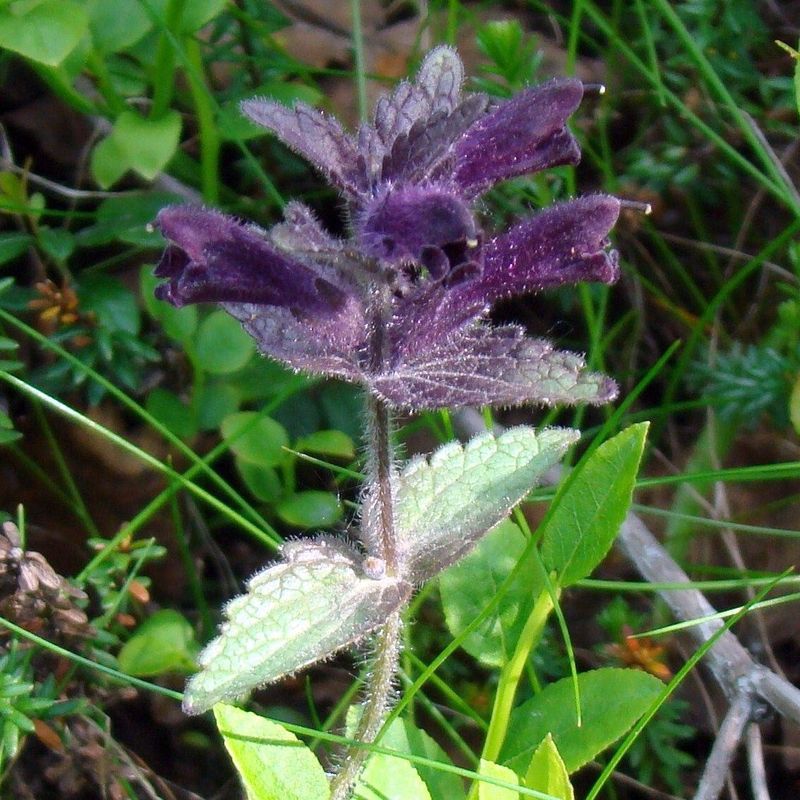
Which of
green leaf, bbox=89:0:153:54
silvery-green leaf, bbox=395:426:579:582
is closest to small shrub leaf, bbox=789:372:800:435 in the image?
silvery-green leaf, bbox=395:426:579:582

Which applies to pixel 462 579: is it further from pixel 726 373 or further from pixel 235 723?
pixel 726 373

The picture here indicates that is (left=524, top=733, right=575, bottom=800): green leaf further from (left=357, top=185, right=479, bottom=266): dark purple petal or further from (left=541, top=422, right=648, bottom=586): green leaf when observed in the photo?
(left=357, top=185, right=479, bottom=266): dark purple petal

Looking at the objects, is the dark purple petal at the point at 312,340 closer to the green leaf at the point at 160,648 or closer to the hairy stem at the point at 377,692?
the hairy stem at the point at 377,692

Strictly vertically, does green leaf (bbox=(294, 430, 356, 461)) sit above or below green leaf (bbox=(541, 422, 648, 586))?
below

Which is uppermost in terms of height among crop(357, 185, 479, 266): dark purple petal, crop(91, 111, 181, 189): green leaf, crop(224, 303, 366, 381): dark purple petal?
crop(357, 185, 479, 266): dark purple petal

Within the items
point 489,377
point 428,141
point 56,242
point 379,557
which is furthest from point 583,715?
point 56,242

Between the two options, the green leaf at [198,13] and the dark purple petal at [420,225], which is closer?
the dark purple petal at [420,225]

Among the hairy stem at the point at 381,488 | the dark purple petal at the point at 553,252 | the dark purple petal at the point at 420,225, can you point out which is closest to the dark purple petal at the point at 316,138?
the dark purple petal at the point at 420,225
